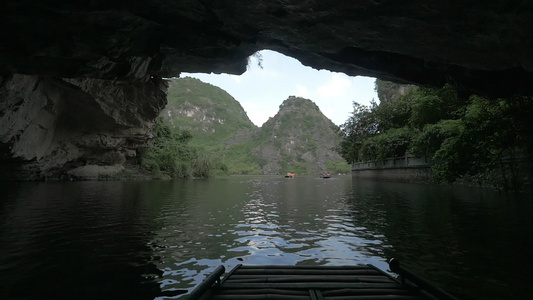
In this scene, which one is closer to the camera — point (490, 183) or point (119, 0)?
point (119, 0)

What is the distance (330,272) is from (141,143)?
42580mm

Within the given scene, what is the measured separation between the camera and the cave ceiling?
588 cm

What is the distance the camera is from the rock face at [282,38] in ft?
19.4

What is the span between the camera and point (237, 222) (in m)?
11.0

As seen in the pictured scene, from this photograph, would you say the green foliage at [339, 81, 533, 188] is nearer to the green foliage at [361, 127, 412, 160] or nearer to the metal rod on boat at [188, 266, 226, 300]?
the green foliage at [361, 127, 412, 160]

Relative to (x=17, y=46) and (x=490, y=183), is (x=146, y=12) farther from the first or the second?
(x=490, y=183)

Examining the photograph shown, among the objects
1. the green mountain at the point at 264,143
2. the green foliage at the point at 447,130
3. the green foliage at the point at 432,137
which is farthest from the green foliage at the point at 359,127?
the green mountain at the point at 264,143

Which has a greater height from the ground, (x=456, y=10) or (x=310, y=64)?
(x=310, y=64)

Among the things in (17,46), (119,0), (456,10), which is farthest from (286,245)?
(17,46)

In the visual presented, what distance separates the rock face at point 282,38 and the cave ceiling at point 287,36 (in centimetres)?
2

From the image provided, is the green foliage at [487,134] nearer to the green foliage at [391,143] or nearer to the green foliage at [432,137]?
the green foliage at [432,137]

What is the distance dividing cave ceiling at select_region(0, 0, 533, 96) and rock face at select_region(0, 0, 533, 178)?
2 centimetres

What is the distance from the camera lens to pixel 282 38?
27.9 feet

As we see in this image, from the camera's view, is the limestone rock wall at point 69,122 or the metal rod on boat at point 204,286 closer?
the metal rod on boat at point 204,286
